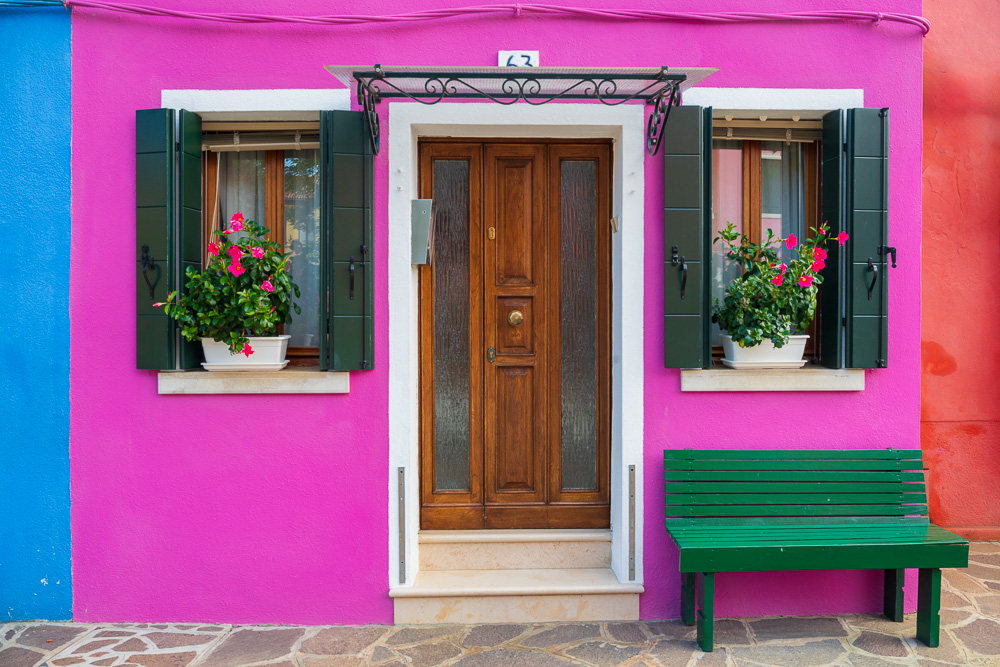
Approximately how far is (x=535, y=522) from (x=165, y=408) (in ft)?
7.56

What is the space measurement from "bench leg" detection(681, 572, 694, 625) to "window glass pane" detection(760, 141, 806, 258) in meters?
2.07

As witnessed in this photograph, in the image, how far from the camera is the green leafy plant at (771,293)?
359cm

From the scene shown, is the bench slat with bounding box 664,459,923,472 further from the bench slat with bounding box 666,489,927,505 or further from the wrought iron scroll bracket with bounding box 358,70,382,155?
the wrought iron scroll bracket with bounding box 358,70,382,155

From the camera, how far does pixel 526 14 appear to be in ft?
12.1

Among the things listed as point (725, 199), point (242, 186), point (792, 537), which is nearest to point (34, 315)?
point (242, 186)

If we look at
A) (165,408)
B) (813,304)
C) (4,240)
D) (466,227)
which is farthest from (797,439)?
(4,240)

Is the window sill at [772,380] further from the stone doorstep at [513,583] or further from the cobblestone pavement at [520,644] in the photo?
the cobblestone pavement at [520,644]

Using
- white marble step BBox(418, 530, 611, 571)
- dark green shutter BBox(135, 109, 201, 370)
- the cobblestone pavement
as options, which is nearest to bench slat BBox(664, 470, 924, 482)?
white marble step BBox(418, 530, 611, 571)

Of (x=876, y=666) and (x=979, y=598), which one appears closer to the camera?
(x=876, y=666)

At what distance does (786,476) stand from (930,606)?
2.99ft

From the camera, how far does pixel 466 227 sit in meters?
4.05

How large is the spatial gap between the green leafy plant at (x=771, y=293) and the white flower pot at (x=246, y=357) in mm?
2603

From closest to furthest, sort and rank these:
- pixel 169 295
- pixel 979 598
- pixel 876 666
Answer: pixel 876 666
pixel 169 295
pixel 979 598

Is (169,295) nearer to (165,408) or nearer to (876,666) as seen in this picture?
(165,408)
